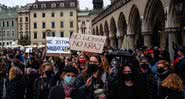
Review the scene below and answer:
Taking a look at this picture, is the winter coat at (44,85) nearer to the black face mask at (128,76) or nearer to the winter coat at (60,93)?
the winter coat at (60,93)

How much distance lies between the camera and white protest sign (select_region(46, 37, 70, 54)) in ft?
53.7

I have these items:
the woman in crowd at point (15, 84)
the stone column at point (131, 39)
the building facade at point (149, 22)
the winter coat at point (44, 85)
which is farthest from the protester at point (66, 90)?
the stone column at point (131, 39)

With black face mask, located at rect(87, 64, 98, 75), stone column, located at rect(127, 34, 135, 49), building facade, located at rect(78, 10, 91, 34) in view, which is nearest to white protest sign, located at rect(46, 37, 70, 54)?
black face mask, located at rect(87, 64, 98, 75)

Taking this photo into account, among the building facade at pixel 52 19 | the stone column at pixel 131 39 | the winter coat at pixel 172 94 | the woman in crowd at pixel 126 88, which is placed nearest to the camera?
the woman in crowd at pixel 126 88

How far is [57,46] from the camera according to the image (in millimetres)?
16688

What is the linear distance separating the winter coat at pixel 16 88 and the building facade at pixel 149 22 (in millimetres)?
12281

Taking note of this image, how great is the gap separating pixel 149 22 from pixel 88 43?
17.5 metres

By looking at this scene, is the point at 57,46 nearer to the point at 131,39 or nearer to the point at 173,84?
the point at 173,84

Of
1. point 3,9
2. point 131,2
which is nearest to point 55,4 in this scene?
point 3,9

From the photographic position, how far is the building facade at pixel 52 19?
4269 inches

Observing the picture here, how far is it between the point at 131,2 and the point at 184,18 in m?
6.69

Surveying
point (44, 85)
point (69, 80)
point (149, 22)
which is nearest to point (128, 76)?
point (69, 80)

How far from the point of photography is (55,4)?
109688 millimetres

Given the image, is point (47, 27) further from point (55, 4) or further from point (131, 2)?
point (131, 2)
